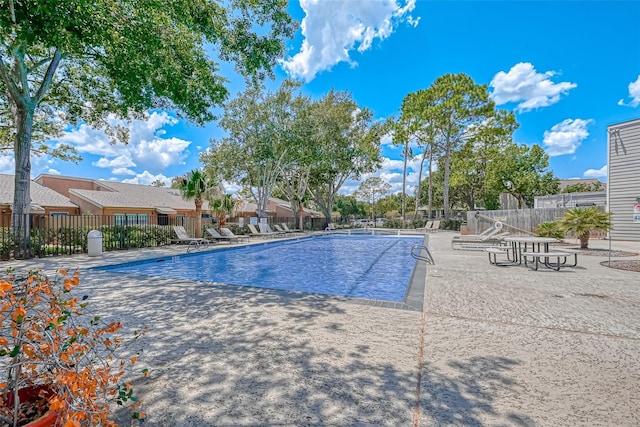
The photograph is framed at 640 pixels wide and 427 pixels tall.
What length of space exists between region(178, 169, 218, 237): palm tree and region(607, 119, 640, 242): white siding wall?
2092cm

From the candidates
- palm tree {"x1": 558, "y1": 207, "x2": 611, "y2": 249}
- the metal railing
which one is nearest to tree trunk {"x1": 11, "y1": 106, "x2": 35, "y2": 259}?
the metal railing

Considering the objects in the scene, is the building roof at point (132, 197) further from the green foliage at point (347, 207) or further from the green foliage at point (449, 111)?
the green foliage at point (347, 207)

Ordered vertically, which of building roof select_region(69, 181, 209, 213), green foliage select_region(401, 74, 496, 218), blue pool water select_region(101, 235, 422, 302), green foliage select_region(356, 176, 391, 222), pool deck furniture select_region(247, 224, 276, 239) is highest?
green foliage select_region(401, 74, 496, 218)

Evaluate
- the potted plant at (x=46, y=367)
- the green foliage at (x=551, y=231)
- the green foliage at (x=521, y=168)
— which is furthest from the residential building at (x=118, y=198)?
the green foliage at (x=521, y=168)

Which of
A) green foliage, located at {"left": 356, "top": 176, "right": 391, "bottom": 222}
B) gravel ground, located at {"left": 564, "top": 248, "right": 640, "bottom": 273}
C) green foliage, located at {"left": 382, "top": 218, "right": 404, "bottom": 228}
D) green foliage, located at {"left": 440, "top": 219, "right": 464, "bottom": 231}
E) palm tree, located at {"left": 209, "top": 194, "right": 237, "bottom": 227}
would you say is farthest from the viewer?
green foliage, located at {"left": 356, "top": 176, "right": 391, "bottom": 222}

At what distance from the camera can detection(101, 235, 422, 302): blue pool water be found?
23.8ft

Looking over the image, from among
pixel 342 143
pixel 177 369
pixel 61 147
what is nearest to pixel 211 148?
pixel 61 147

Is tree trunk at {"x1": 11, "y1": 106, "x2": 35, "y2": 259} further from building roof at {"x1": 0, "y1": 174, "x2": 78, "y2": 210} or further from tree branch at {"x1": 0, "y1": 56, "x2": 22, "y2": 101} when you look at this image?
building roof at {"x1": 0, "y1": 174, "x2": 78, "y2": 210}

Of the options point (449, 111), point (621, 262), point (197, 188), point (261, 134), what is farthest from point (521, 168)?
point (197, 188)

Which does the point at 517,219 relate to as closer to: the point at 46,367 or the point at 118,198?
the point at 46,367

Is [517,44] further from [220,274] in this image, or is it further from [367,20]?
[220,274]

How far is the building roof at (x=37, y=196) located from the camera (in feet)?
66.0

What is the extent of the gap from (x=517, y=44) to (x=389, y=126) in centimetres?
1316

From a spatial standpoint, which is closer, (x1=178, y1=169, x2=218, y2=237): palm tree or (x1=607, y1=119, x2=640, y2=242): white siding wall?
(x1=607, y1=119, x2=640, y2=242): white siding wall
